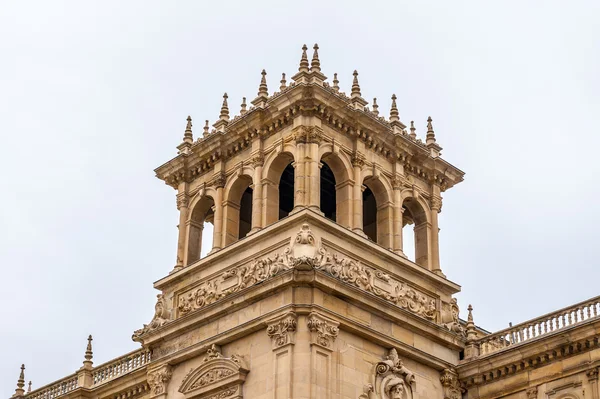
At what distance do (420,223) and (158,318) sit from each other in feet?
28.9

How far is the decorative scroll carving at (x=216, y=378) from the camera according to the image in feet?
109

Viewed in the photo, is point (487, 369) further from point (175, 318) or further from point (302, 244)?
point (175, 318)

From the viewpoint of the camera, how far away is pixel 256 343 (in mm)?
33531

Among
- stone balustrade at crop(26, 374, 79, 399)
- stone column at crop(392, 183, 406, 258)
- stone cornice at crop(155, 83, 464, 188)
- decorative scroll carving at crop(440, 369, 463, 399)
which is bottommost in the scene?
decorative scroll carving at crop(440, 369, 463, 399)

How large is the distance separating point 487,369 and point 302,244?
6890mm

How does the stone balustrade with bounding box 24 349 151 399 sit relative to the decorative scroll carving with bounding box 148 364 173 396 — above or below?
above

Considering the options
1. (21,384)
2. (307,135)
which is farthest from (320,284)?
(21,384)

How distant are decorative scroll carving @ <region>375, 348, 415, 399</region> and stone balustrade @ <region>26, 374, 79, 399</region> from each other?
45.3 ft

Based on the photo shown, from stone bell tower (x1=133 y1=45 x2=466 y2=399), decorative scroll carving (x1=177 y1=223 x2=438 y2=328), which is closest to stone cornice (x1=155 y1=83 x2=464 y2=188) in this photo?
stone bell tower (x1=133 y1=45 x2=466 y2=399)

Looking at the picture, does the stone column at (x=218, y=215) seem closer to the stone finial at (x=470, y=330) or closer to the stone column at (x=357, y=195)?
the stone column at (x=357, y=195)

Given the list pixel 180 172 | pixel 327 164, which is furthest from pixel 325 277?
pixel 180 172

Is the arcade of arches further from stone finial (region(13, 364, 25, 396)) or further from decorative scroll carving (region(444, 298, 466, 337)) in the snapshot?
stone finial (region(13, 364, 25, 396))

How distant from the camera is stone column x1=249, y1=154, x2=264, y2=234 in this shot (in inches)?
1405

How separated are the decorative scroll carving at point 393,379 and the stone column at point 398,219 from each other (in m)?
3.62
